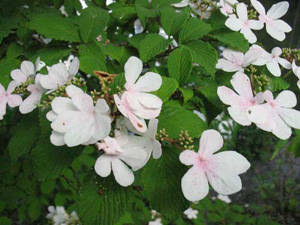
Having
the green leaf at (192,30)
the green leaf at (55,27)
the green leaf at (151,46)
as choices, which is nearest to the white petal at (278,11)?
the green leaf at (192,30)

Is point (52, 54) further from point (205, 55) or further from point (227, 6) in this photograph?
point (227, 6)

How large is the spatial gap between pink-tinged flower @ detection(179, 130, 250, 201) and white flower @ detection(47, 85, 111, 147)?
15cm

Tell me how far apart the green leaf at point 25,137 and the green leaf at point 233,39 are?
1.77 feet

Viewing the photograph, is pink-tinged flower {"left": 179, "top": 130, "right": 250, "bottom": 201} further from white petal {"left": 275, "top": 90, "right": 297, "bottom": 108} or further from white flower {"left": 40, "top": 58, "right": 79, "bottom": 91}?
white flower {"left": 40, "top": 58, "right": 79, "bottom": 91}

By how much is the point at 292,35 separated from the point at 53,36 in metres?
2.75

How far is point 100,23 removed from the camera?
33.3 inches

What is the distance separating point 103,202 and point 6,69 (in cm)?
48

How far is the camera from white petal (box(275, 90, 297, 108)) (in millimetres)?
638

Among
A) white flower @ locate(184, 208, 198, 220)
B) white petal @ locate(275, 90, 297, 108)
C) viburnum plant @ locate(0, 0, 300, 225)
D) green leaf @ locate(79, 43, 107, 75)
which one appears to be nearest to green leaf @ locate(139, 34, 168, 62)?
viburnum plant @ locate(0, 0, 300, 225)

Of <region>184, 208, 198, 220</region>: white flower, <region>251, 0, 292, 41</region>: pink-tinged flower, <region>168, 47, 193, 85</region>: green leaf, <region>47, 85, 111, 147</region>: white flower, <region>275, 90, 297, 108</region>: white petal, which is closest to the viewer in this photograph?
<region>47, 85, 111, 147</region>: white flower

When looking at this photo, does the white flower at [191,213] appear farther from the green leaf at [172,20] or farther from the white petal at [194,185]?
the white petal at [194,185]

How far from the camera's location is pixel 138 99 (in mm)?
560

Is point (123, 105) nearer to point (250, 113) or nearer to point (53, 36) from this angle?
point (250, 113)

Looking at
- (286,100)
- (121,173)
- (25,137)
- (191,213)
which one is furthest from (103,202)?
(191,213)
